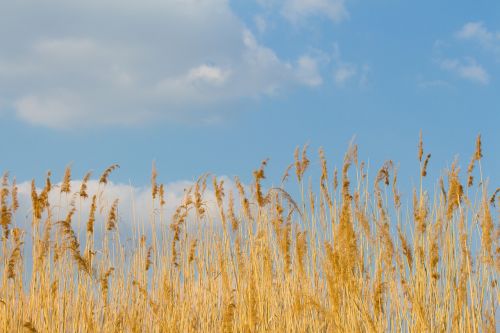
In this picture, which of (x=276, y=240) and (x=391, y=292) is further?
(x=276, y=240)

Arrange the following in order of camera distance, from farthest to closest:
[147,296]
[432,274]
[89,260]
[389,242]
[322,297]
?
[147,296], [322,297], [89,260], [432,274], [389,242]

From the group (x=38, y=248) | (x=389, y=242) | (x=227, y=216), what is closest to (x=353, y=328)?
(x=389, y=242)

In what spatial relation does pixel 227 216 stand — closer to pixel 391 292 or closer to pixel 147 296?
pixel 147 296

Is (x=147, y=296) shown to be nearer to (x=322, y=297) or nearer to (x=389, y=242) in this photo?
(x=322, y=297)

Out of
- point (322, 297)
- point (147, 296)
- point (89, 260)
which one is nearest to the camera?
point (89, 260)

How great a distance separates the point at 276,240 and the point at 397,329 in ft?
3.11

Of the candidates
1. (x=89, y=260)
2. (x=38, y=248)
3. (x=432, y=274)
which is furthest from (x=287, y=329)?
(x=38, y=248)

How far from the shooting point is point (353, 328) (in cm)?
292

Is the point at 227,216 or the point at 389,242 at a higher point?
the point at 227,216

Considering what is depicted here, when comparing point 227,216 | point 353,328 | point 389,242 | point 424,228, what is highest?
point 227,216

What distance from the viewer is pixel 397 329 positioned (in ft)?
10.1

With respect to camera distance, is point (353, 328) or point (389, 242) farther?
point (353, 328)

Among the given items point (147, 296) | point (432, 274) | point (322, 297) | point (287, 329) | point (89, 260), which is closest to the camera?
point (432, 274)

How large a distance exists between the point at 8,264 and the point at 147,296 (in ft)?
2.96
